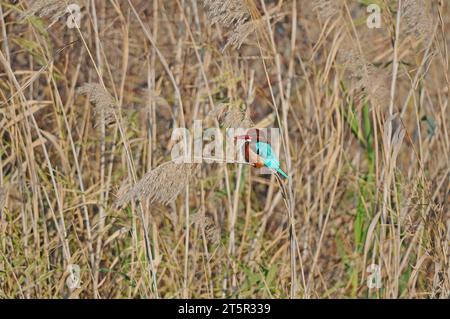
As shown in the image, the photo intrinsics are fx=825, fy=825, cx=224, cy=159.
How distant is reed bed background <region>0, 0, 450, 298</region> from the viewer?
181cm

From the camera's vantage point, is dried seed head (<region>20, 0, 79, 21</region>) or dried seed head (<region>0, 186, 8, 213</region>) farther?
dried seed head (<region>0, 186, 8, 213</region>)

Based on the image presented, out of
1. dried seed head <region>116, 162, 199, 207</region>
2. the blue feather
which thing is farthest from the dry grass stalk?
dried seed head <region>116, 162, 199, 207</region>

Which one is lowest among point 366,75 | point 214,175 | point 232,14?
point 214,175

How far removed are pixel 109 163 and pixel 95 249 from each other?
9.1 inches

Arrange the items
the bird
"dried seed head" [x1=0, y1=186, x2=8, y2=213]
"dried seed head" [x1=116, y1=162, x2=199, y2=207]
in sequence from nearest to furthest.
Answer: "dried seed head" [x1=116, y1=162, x2=199, y2=207] → the bird → "dried seed head" [x1=0, y1=186, x2=8, y2=213]

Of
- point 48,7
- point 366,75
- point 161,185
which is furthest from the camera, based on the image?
point 366,75

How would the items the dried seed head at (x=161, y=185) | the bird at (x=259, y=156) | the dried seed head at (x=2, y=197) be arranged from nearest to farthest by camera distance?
the dried seed head at (x=161, y=185), the bird at (x=259, y=156), the dried seed head at (x=2, y=197)

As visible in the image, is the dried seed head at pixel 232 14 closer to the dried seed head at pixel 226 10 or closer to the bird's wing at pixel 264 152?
the dried seed head at pixel 226 10

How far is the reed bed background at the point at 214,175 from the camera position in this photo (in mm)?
1810

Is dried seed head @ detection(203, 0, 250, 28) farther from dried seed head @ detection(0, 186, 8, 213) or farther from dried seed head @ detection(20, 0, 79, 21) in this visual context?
dried seed head @ detection(0, 186, 8, 213)

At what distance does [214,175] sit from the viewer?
2.25 meters

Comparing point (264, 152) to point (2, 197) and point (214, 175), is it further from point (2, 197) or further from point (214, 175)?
point (2, 197)

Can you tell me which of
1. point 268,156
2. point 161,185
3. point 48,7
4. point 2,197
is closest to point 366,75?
point 268,156

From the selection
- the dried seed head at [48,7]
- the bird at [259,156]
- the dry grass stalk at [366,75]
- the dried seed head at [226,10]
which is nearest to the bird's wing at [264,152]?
the bird at [259,156]
